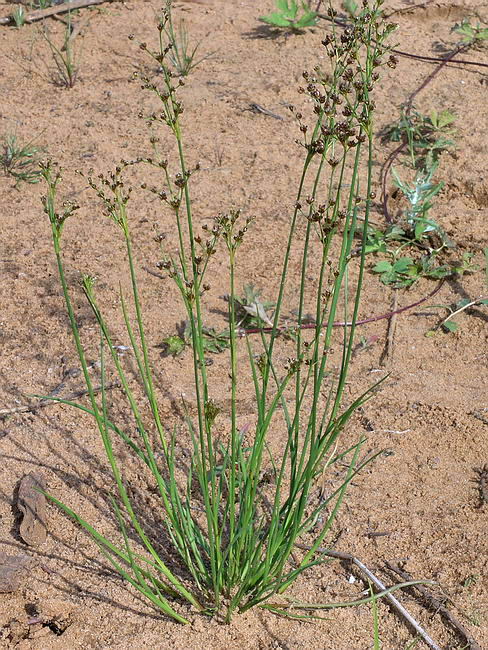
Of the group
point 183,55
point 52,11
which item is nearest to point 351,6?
point 183,55

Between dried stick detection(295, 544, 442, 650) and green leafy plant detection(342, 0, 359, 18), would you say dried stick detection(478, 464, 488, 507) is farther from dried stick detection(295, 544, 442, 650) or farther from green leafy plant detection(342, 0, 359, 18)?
green leafy plant detection(342, 0, 359, 18)

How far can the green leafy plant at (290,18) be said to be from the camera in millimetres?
5230

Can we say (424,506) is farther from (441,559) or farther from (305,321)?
(305,321)

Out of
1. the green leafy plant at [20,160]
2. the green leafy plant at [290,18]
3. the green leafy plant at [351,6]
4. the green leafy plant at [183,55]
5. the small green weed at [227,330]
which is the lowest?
the small green weed at [227,330]

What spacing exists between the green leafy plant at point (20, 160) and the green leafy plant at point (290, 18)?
181 centimetres

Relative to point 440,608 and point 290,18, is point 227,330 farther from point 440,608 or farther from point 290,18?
point 290,18

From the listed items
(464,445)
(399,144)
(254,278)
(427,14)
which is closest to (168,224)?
(254,278)

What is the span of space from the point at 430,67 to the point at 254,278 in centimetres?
220

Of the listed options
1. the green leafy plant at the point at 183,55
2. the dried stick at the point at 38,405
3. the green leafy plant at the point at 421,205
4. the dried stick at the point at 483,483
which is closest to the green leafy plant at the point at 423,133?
the green leafy plant at the point at 421,205

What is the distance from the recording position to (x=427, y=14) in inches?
219

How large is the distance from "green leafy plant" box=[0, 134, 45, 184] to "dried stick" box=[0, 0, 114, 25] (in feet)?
4.80

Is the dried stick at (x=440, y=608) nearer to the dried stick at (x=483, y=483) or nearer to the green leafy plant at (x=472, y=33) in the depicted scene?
the dried stick at (x=483, y=483)

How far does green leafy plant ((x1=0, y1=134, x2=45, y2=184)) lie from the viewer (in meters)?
4.25

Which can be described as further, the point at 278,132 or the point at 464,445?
the point at 278,132
